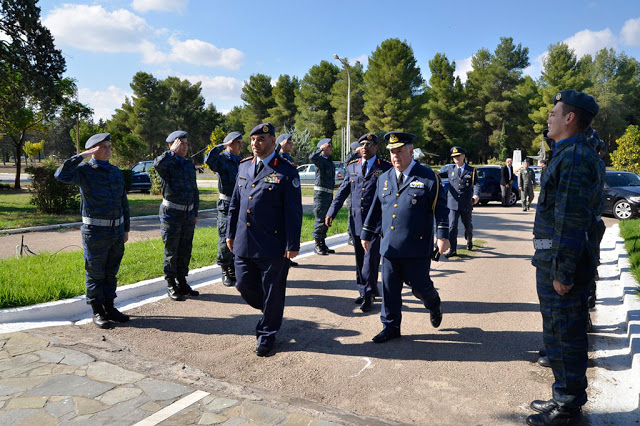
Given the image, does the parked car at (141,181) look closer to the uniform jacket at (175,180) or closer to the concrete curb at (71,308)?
the concrete curb at (71,308)

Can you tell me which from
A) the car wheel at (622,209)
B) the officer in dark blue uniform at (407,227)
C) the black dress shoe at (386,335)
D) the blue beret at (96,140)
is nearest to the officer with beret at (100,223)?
the blue beret at (96,140)

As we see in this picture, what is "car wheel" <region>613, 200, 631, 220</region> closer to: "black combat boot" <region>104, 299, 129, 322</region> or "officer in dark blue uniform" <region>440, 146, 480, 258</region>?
"officer in dark blue uniform" <region>440, 146, 480, 258</region>

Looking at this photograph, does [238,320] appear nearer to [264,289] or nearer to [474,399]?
[264,289]

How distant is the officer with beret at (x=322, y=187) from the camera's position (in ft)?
29.8

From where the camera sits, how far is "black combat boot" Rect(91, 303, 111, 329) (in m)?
4.99

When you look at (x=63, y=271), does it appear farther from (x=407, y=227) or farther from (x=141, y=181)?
(x=141, y=181)

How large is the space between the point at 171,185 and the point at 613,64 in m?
80.4

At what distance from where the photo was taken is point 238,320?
17.4 feet

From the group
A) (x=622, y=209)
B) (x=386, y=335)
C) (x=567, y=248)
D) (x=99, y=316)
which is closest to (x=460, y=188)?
(x=386, y=335)

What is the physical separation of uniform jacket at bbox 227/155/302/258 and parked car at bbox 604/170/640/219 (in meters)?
13.5

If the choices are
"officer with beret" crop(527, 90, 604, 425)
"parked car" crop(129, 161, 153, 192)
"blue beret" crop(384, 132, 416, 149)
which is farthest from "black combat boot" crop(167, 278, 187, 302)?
"parked car" crop(129, 161, 153, 192)

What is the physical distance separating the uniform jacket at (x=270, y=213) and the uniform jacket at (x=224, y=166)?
6.99 ft

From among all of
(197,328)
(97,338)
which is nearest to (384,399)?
(197,328)

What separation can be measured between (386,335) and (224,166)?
346 cm
